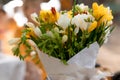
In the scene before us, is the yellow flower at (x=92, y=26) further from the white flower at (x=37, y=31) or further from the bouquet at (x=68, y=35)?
the white flower at (x=37, y=31)

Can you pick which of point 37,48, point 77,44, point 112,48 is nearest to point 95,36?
point 77,44

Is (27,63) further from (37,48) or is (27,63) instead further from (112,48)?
(112,48)

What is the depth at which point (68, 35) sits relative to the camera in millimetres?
854

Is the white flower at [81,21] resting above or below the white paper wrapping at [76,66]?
above

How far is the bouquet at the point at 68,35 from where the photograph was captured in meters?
0.85

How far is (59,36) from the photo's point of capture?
850mm

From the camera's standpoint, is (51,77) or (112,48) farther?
(112,48)

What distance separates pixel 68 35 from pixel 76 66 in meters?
0.09

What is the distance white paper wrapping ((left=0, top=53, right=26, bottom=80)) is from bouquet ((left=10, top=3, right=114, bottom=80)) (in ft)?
2.18

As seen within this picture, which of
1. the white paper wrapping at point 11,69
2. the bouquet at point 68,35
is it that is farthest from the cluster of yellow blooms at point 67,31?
the white paper wrapping at point 11,69

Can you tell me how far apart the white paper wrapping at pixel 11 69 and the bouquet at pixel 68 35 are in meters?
0.66

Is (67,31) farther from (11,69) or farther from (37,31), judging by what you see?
(11,69)

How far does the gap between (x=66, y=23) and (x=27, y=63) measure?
2.81ft

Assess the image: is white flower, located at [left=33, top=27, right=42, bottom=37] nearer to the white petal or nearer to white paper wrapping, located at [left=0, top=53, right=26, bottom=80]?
the white petal
